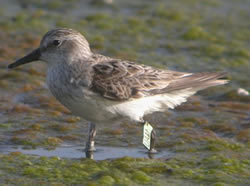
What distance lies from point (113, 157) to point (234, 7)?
22.4 ft

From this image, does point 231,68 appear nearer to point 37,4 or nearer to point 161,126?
point 161,126

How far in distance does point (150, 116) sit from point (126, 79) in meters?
1.08

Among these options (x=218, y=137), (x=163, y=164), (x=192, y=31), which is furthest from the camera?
(x=192, y=31)

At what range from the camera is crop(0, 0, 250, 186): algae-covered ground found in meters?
6.31

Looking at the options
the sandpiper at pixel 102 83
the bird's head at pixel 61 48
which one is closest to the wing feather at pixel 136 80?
the sandpiper at pixel 102 83

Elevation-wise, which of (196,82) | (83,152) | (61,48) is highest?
(61,48)

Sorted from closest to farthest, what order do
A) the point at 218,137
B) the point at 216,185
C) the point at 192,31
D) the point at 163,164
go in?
the point at 216,185 → the point at 163,164 → the point at 218,137 → the point at 192,31

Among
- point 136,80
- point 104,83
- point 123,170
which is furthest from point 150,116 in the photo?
point 123,170

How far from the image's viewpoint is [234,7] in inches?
495

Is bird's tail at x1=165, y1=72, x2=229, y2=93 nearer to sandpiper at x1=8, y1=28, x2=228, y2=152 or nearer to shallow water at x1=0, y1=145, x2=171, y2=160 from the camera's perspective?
sandpiper at x1=8, y1=28, x2=228, y2=152

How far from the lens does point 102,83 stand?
21.3 ft

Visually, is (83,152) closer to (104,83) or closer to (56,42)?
(104,83)

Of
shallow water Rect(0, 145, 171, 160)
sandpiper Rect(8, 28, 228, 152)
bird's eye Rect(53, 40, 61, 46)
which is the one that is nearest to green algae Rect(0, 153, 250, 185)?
shallow water Rect(0, 145, 171, 160)

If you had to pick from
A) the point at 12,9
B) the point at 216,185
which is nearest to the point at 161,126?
the point at 216,185
